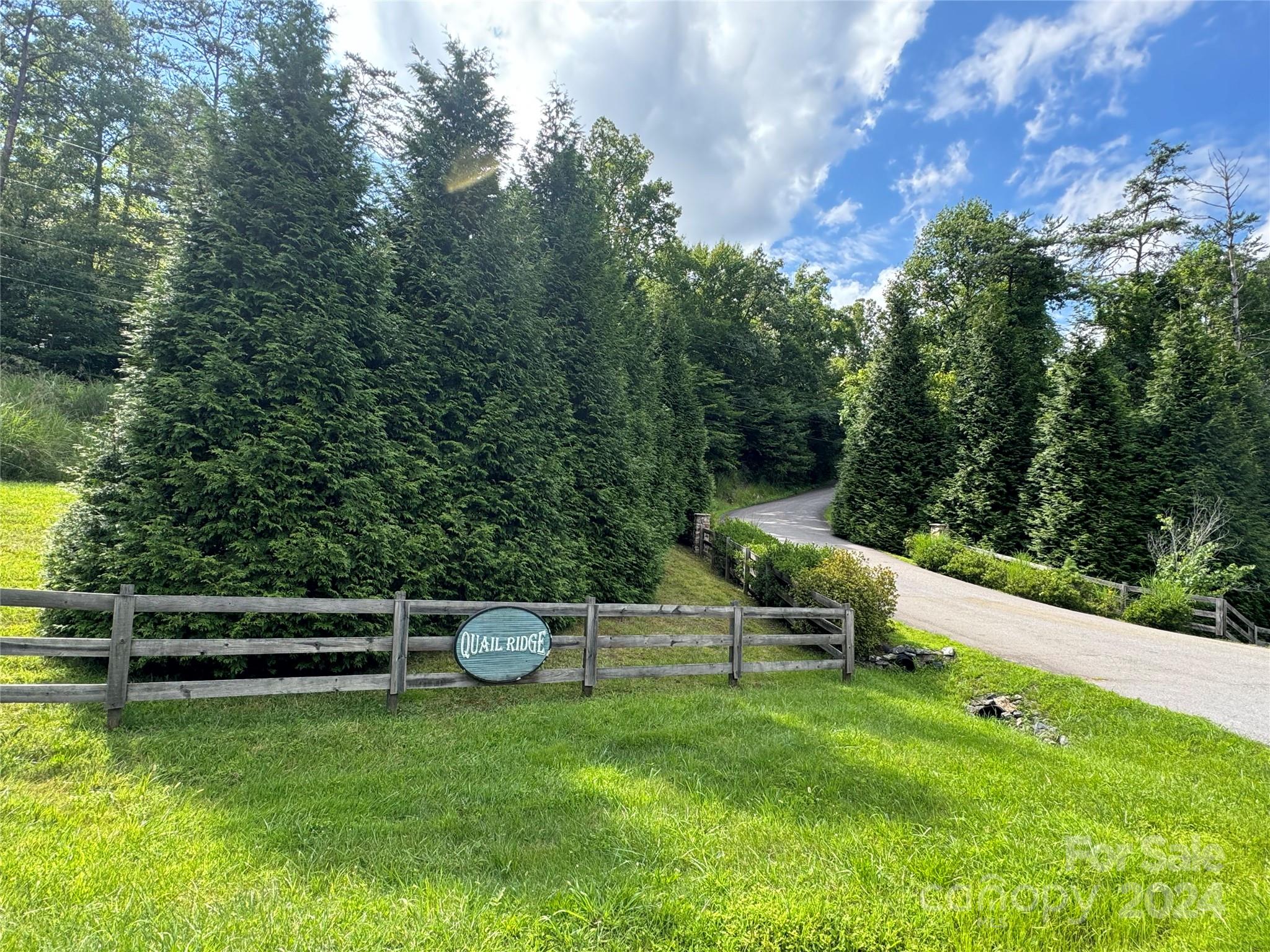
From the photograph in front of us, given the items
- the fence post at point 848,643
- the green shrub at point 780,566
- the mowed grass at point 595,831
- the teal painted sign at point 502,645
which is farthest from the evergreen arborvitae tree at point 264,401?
the green shrub at point 780,566

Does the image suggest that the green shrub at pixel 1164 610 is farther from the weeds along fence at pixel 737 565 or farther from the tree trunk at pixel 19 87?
the tree trunk at pixel 19 87

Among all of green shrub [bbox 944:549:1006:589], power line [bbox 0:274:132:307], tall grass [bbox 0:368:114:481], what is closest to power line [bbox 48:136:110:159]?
power line [bbox 0:274:132:307]

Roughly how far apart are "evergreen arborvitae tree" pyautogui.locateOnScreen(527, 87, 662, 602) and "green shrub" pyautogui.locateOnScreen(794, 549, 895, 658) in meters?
2.75

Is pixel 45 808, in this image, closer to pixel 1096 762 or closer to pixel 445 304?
pixel 445 304

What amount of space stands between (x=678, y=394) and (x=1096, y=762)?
1370cm

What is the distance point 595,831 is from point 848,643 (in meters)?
5.29

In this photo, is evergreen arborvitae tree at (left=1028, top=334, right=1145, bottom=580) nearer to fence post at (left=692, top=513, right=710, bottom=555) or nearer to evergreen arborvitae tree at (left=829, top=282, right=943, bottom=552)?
evergreen arborvitae tree at (left=829, top=282, right=943, bottom=552)

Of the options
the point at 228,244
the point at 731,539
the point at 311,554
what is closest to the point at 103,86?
the point at 228,244

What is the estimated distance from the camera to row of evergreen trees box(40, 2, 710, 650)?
5.16 meters

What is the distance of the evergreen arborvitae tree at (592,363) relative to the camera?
8695 millimetres

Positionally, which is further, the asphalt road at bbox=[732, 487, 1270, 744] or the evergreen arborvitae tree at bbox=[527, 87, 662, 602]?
the evergreen arborvitae tree at bbox=[527, 87, 662, 602]

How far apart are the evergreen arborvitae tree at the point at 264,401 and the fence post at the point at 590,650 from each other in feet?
7.82

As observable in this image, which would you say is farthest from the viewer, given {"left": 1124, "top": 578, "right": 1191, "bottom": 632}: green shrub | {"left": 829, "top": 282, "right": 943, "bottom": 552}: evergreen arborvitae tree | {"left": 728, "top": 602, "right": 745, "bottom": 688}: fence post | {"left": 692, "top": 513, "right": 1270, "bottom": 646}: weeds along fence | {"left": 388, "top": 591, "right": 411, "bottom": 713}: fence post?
{"left": 829, "top": 282, "right": 943, "bottom": 552}: evergreen arborvitae tree

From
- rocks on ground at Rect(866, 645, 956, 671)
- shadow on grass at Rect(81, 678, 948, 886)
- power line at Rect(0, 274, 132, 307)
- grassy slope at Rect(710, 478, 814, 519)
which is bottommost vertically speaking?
rocks on ground at Rect(866, 645, 956, 671)
